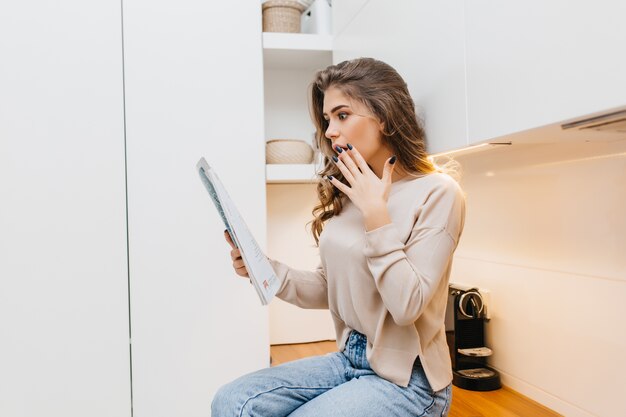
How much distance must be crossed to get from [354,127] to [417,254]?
32 centimetres

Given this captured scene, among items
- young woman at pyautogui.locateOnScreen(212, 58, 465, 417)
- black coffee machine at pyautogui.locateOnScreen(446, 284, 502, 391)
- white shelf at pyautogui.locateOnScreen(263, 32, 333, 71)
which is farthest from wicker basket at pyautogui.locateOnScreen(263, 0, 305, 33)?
black coffee machine at pyautogui.locateOnScreen(446, 284, 502, 391)

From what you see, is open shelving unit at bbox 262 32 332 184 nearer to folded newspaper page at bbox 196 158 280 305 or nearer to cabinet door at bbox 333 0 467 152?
cabinet door at bbox 333 0 467 152

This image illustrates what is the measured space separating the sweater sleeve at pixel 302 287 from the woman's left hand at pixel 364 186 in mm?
309

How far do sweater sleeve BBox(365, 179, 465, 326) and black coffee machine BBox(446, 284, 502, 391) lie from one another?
0.47 metres

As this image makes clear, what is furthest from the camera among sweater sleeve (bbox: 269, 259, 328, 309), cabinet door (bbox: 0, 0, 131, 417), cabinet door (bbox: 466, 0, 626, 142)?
cabinet door (bbox: 0, 0, 131, 417)

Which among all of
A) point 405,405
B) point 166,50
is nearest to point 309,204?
point 166,50

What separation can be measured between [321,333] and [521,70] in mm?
1494

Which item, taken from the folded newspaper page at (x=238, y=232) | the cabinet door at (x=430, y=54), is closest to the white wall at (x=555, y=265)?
the cabinet door at (x=430, y=54)

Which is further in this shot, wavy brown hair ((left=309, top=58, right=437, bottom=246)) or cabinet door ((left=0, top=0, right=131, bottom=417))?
cabinet door ((left=0, top=0, right=131, bottom=417))

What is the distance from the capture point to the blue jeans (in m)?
0.92

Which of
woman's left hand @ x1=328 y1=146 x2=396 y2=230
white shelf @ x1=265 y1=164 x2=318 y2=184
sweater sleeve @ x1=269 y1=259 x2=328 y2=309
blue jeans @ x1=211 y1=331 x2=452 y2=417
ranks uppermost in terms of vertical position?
white shelf @ x1=265 y1=164 x2=318 y2=184

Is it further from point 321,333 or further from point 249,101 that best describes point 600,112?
point 321,333

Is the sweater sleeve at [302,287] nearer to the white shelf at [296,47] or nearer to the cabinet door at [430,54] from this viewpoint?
the cabinet door at [430,54]

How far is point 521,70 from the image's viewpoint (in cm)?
83
